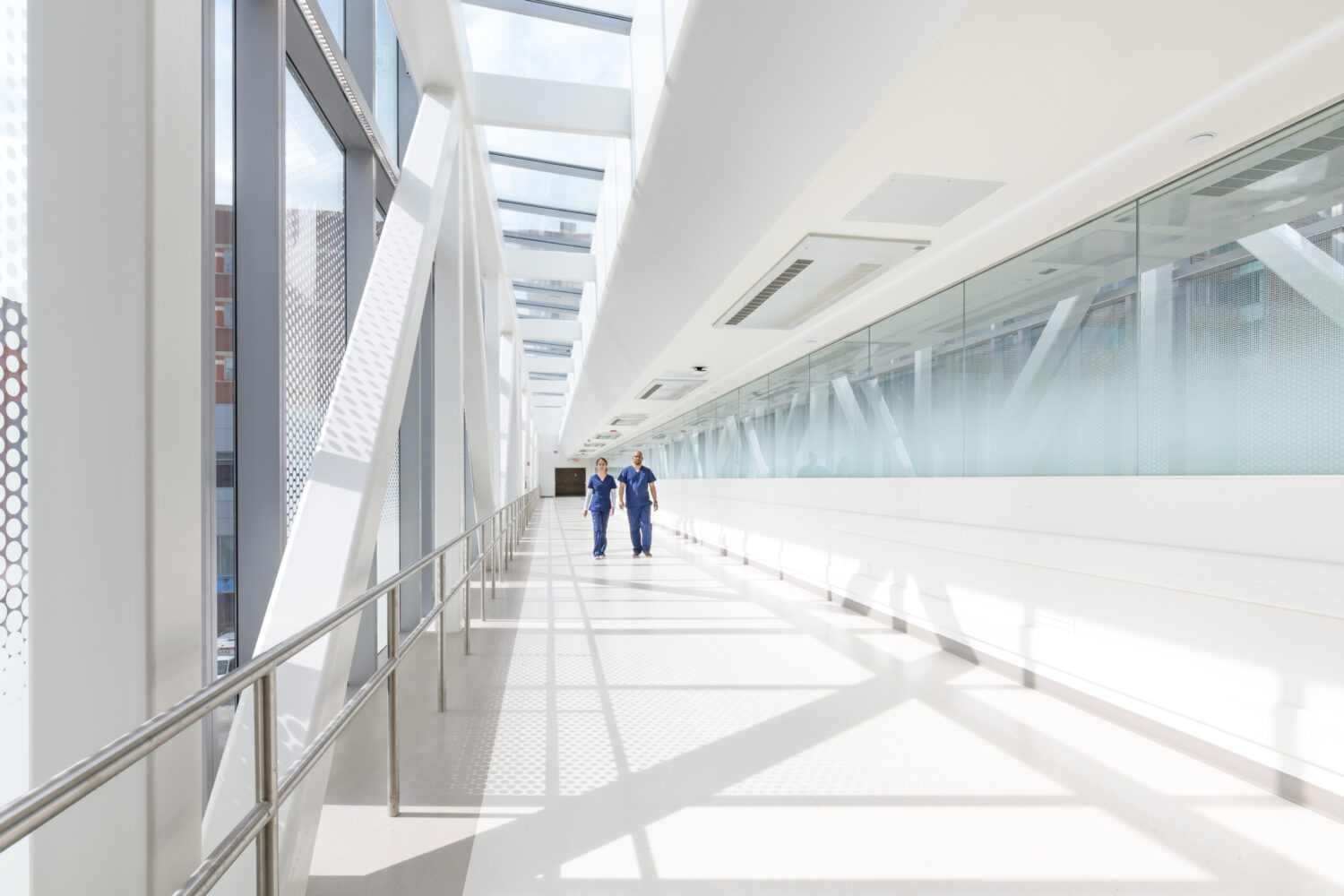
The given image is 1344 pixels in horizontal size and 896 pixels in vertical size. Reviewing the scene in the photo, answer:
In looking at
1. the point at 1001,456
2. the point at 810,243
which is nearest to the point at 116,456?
the point at 810,243

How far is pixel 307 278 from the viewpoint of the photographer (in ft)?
13.6

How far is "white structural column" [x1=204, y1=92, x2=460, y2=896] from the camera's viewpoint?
7.23 feet

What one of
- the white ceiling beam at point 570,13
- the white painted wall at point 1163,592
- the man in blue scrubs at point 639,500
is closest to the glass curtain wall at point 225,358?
the white ceiling beam at point 570,13

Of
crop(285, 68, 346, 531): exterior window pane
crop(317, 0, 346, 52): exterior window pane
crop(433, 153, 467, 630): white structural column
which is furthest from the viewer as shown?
crop(433, 153, 467, 630): white structural column

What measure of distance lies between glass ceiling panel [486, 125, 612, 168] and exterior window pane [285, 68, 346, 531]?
15.0ft

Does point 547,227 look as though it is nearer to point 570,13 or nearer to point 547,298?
point 547,298

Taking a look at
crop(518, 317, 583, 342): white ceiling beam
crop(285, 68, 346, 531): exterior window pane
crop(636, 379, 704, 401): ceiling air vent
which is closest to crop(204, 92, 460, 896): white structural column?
crop(285, 68, 346, 531): exterior window pane

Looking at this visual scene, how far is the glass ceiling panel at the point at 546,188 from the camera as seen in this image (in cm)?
1000

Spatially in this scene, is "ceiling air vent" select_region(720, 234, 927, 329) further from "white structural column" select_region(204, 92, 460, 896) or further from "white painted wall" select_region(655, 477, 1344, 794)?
"white structural column" select_region(204, 92, 460, 896)

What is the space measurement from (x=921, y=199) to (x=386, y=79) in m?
4.42

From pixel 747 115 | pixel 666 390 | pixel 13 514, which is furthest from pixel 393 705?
pixel 666 390

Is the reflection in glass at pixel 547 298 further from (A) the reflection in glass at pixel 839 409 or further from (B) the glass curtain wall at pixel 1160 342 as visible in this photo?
(B) the glass curtain wall at pixel 1160 342

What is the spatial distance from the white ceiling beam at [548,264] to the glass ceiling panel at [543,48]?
3850mm

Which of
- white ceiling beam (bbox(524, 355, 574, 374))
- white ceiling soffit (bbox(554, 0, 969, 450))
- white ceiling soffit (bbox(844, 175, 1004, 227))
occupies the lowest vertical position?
white ceiling soffit (bbox(844, 175, 1004, 227))
